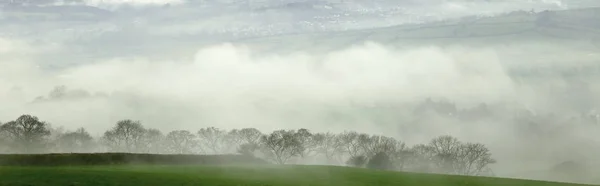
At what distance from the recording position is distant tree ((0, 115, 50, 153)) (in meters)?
128

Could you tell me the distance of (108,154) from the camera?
83.1 m

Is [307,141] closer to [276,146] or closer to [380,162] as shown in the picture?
[276,146]

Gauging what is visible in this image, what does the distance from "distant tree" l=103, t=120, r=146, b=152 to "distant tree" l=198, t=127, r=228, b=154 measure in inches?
729

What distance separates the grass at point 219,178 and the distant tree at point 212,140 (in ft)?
261

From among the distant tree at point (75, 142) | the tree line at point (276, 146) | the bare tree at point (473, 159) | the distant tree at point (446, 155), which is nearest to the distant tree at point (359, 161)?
the tree line at point (276, 146)

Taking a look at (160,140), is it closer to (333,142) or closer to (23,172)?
(333,142)

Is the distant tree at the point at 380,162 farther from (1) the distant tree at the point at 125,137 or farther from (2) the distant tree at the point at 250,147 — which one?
(1) the distant tree at the point at 125,137

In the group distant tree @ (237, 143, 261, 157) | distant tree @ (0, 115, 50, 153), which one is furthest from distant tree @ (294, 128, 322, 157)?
distant tree @ (0, 115, 50, 153)

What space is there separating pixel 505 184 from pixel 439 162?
71.7m

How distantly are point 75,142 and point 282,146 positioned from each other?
65269 mm

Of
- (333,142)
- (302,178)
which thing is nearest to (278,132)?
(333,142)

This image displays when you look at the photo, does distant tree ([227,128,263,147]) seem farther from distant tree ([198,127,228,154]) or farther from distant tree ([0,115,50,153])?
distant tree ([0,115,50,153])

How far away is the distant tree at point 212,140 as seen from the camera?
159 metres

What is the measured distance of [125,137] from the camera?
149375mm
